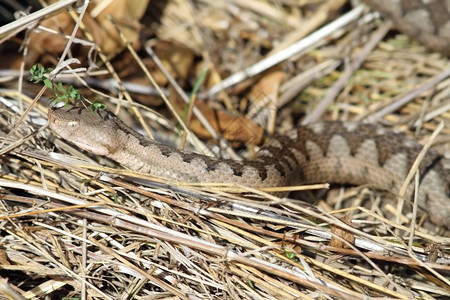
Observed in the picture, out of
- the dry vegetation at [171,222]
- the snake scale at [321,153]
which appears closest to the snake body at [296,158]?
the snake scale at [321,153]

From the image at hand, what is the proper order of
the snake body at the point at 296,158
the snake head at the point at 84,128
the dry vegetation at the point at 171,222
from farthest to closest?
the snake body at the point at 296,158 < the snake head at the point at 84,128 < the dry vegetation at the point at 171,222

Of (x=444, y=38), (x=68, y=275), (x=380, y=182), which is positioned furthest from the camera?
(x=444, y=38)

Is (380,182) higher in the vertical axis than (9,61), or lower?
lower

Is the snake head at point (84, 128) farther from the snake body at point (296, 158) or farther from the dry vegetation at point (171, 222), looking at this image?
the dry vegetation at point (171, 222)

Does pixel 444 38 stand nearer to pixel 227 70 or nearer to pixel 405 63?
pixel 405 63

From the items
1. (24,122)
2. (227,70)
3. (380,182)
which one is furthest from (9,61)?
(380,182)

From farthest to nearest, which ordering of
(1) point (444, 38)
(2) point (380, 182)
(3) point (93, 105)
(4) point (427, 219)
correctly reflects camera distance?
(1) point (444, 38)
(2) point (380, 182)
(4) point (427, 219)
(3) point (93, 105)

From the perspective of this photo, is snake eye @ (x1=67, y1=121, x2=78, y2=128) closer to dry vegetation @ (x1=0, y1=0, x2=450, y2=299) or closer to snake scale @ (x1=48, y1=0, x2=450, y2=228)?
snake scale @ (x1=48, y1=0, x2=450, y2=228)

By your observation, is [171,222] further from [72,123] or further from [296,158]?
[296,158]


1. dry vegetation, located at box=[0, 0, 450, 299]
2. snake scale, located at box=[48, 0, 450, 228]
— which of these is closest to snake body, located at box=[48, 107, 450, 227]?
snake scale, located at box=[48, 0, 450, 228]
